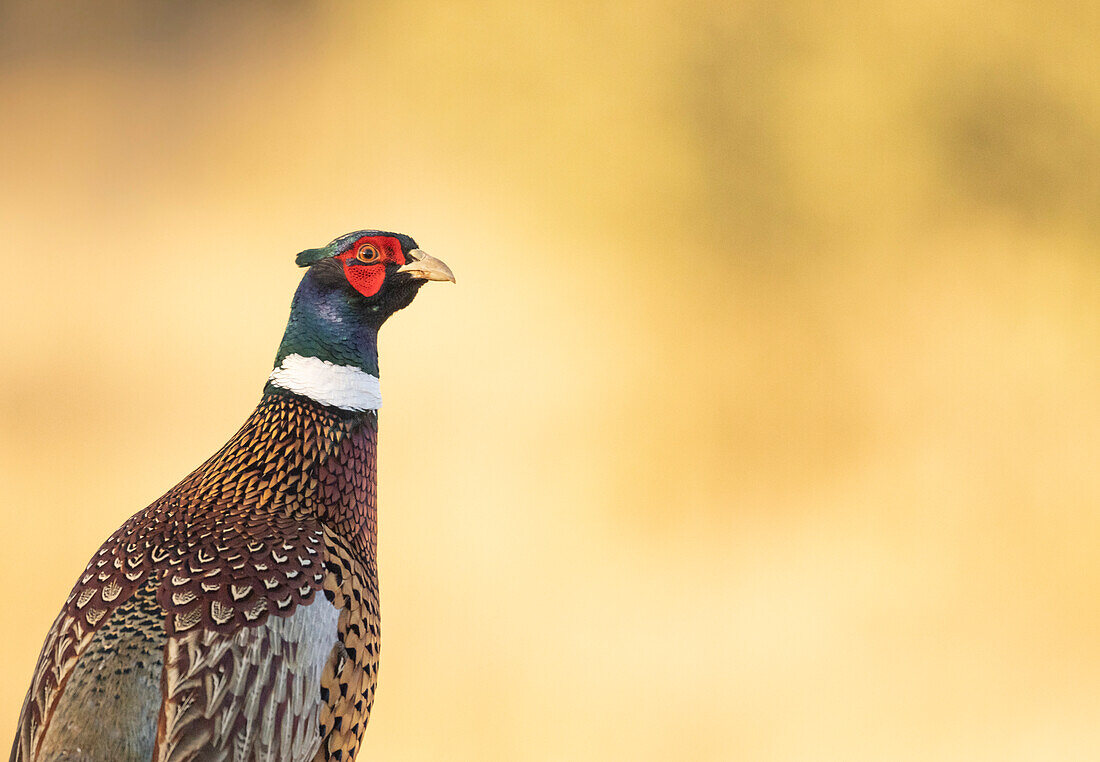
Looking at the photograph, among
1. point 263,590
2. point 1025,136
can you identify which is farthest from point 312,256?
point 1025,136

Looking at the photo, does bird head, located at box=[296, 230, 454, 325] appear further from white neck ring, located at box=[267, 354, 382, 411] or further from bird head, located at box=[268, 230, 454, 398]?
white neck ring, located at box=[267, 354, 382, 411]

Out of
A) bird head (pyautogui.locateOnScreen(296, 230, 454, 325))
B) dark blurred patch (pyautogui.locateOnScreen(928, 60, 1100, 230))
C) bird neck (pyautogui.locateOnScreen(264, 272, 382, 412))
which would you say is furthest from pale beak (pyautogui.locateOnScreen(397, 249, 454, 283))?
dark blurred patch (pyautogui.locateOnScreen(928, 60, 1100, 230))

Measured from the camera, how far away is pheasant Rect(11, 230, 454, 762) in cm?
192

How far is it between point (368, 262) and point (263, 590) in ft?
2.11

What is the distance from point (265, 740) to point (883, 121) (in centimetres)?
478

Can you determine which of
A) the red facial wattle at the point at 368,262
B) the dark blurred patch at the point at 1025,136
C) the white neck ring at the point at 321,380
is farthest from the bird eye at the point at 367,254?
the dark blurred patch at the point at 1025,136

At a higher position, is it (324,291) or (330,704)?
(324,291)

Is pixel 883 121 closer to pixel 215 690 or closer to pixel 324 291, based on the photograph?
pixel 324 291

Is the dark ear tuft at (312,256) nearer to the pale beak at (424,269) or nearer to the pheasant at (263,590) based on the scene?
the pheasant at (263,590)

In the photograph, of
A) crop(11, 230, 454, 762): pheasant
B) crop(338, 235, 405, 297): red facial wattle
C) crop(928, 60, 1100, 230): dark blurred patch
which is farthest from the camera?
crop(928, 60, 1100, 230): dark blurred patch

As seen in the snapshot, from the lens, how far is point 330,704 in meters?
2.13

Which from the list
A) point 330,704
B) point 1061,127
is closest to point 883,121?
point 1061,127

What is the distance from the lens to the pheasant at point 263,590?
1.92m

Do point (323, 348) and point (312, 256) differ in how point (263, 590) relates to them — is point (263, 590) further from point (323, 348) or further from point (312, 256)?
point (312, 256)
